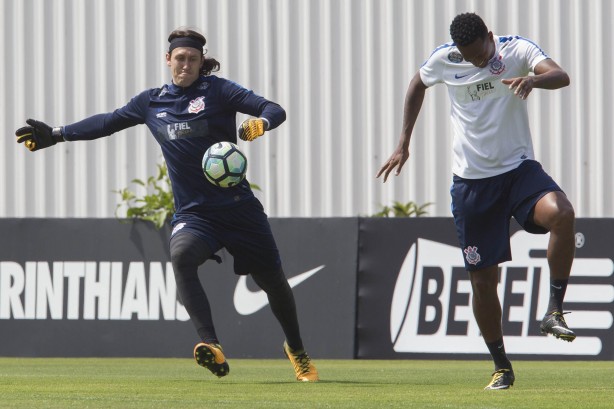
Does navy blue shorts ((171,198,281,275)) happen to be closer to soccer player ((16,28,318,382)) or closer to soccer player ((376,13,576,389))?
soccer player ((16,28,318,382))

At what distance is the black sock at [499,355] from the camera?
7.23m

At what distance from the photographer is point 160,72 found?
51.3 feet

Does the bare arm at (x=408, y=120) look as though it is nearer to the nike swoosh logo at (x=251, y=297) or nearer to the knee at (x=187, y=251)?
the knee at (x=187, y=251)

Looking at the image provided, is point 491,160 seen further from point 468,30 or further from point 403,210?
point 403,210

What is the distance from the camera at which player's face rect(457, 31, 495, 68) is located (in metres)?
6.95

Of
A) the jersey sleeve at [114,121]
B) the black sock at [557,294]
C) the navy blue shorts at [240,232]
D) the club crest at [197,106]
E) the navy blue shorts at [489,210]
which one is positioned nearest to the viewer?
the black sock at [557,294]

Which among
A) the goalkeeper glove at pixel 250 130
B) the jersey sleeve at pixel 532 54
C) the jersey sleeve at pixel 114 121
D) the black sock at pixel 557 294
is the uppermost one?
the jersey sleeve at pixel 532 54

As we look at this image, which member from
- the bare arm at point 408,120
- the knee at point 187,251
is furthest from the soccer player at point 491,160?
the knee at point 187,251

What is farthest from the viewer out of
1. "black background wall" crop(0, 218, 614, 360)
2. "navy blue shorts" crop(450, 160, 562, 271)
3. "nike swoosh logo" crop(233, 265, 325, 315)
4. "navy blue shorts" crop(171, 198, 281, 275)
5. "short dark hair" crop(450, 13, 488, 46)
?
"nike swoosh logo" crop(233, 265, 325, 315)

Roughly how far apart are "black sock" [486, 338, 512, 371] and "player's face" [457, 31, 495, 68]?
1600 millimetres

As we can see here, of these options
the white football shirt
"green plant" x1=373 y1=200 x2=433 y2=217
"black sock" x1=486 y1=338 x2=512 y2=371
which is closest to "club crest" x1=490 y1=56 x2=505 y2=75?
the white football shirt

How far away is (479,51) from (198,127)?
1838 millimetres

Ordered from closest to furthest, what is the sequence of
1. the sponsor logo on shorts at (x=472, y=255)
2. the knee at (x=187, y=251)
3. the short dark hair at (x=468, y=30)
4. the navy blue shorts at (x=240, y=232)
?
1. the short dark hair at (x=468, y=30)
2. the sponsor logo on shorts at (x=472, y=255)
3. the knee at (x=187, y=251)
4. the navy blue shorts at (x=240, y=232)

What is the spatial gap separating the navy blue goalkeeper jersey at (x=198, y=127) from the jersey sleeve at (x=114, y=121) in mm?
135
